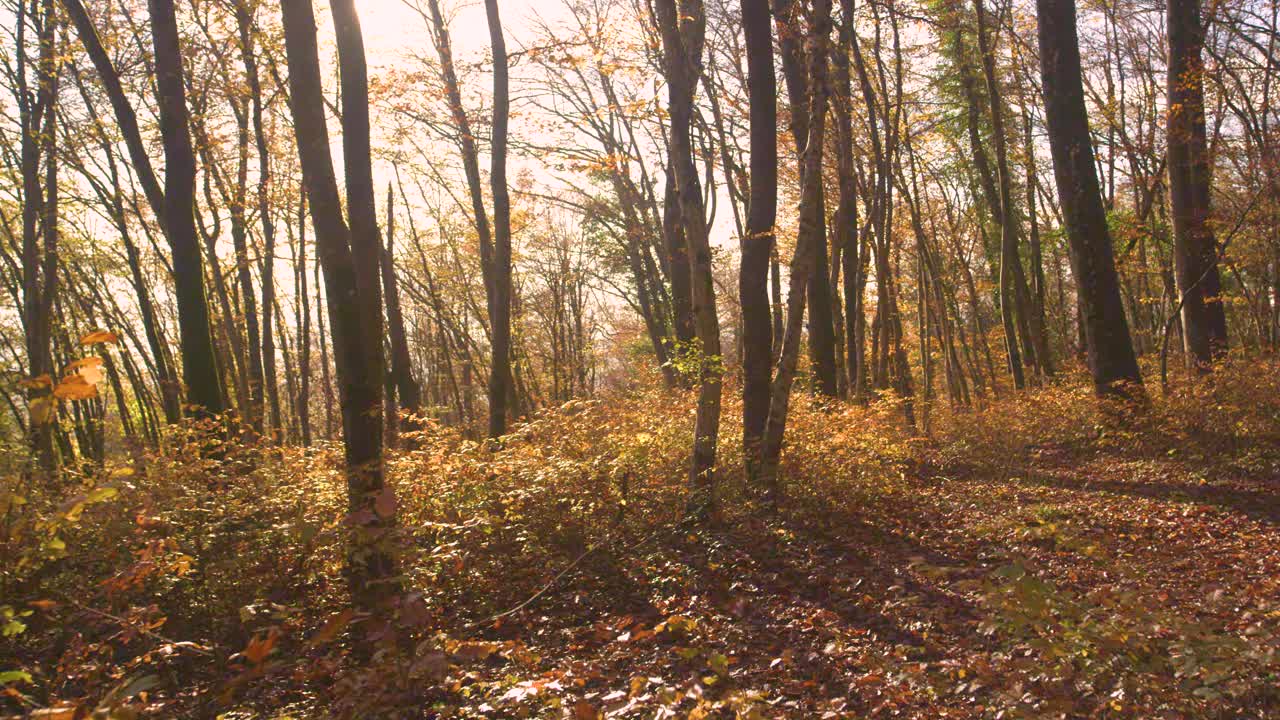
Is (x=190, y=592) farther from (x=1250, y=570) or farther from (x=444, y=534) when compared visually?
(x=1250, y=570)

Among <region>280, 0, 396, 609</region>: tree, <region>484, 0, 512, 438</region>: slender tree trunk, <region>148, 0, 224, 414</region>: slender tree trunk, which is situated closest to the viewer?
<region>280, 0, 396, 609</region>: tree

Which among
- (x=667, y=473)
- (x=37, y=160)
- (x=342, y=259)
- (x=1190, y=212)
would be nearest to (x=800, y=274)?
(x=667, y=473)

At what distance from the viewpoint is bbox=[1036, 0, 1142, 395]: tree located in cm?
993

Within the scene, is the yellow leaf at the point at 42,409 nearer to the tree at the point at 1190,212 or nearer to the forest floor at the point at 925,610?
the forest floor at the point at 925,610

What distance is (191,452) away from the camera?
644 centimetres

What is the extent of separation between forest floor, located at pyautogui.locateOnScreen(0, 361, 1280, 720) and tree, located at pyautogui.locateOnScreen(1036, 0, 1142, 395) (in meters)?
0.76

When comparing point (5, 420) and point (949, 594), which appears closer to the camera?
point (949, 594)

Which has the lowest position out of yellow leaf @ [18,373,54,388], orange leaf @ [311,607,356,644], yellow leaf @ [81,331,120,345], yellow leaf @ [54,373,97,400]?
orange leaf @ [311,607,356,644]

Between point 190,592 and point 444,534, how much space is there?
6.05 feet

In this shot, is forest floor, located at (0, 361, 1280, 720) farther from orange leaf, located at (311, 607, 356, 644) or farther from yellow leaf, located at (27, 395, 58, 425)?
yellow leaf, located at (27, 395, 58, 425)

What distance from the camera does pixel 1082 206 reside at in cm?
1017

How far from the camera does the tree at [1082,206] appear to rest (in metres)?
9.93

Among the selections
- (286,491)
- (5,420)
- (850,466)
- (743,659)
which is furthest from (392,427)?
(5,420)

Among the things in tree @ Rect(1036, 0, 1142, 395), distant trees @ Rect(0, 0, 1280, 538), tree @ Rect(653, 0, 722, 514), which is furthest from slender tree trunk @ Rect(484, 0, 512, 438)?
tree @ Rect(1036, 0, 1142, 395)
